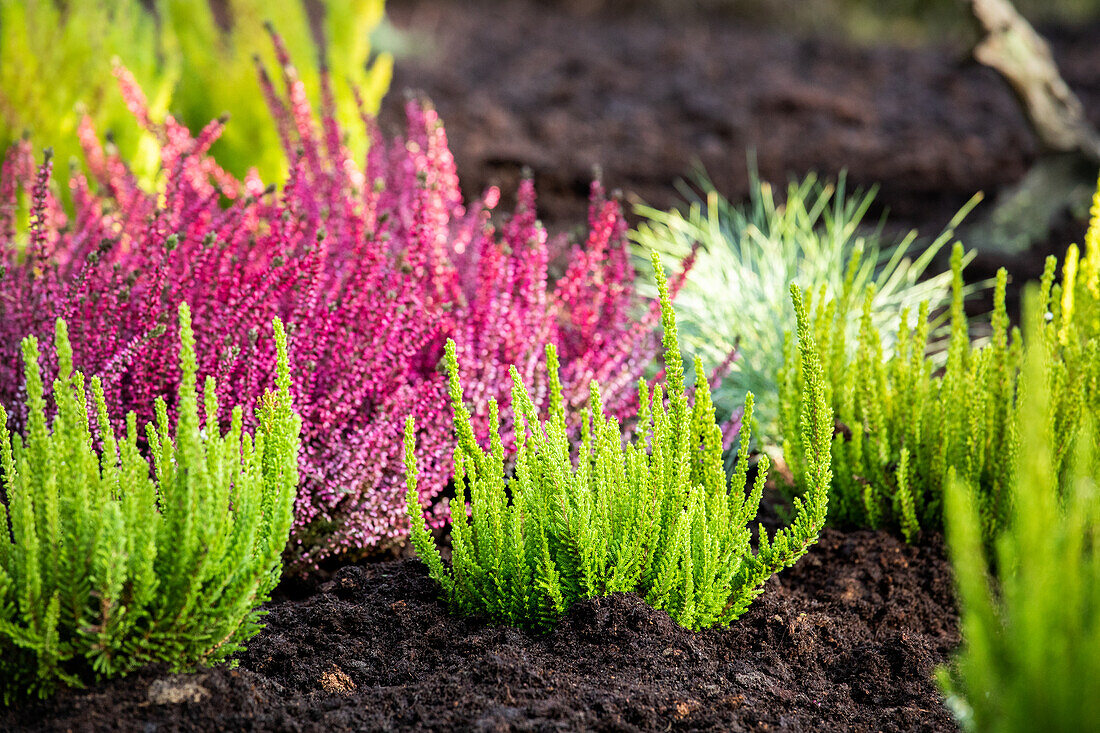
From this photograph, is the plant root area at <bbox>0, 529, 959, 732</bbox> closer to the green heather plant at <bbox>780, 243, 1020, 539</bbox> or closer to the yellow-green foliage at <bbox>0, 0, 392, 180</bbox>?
the green heather plant at <bbox>780, 243, 1020, 539</bbox>

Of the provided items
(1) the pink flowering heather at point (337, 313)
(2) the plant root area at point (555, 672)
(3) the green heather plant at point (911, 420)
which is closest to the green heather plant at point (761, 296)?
(3) the green heather plant at point (911, 420)

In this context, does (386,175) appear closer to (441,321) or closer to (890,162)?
(441,321)

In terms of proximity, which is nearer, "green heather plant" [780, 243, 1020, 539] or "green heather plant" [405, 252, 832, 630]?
"green heather plant" [405, 252, 832, 630]

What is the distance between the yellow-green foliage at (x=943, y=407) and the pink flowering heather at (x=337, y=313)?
1.65 feet

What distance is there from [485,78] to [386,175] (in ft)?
14.3

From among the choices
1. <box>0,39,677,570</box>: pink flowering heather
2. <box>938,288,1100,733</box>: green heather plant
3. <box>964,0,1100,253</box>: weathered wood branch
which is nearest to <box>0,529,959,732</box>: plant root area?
<box>0,39,677,570</box>: pink flowering heather

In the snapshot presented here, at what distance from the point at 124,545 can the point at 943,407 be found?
170 centimetres

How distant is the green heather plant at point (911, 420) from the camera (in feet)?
6.87

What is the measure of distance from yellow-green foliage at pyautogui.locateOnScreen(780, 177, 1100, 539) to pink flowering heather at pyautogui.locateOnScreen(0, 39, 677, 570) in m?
0.50

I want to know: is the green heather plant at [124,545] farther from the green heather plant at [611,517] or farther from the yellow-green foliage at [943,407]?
the yellow-green foliage at [943,407]

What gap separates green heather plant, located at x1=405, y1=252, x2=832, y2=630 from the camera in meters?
1.59

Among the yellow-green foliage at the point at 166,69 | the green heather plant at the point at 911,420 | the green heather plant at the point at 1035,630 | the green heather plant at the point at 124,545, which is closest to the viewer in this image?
the green heather plant at the point at 1035,630

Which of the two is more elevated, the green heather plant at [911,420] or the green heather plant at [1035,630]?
the green heather plant at [911,420]

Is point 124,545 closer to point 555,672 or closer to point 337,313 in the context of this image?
point 555,672
